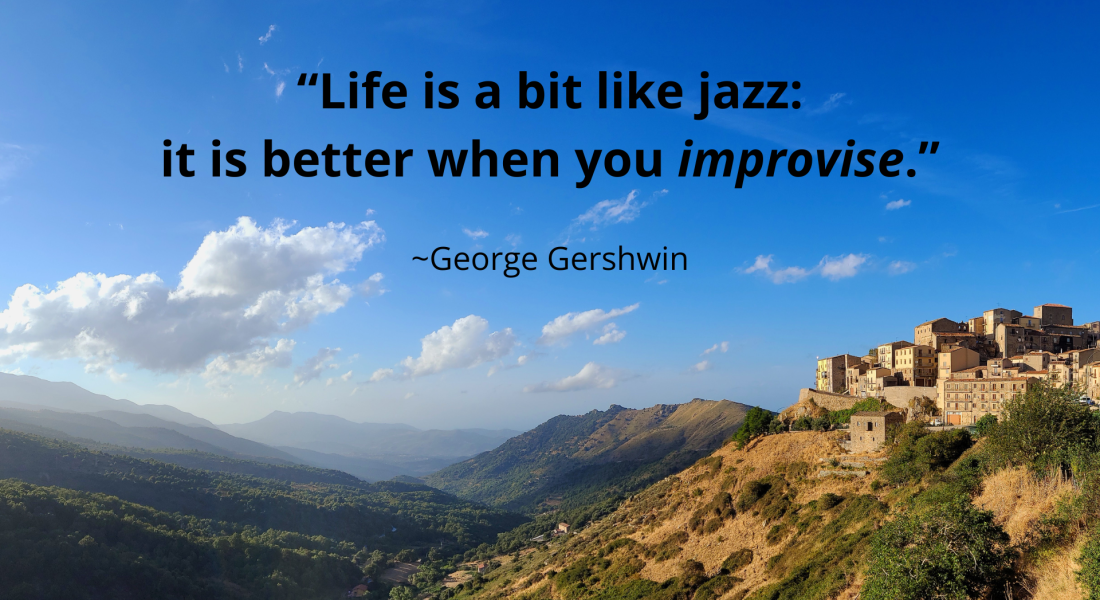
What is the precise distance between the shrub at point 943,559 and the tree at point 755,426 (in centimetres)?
3252

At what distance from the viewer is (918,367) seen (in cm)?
4900

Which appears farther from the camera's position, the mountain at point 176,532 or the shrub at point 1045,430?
the mountain at point 176,532

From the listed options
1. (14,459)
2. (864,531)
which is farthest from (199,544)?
(864,531)

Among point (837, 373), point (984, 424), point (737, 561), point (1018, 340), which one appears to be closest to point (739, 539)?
point (737, 561)

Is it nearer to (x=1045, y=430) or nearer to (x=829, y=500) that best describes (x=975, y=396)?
(x=829, y=500)

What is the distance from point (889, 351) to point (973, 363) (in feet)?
23.6

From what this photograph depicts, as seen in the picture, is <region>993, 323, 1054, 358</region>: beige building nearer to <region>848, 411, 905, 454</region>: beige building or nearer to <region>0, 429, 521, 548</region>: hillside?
<region>848, 411, 905, 454</region>: beige building

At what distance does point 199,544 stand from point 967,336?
10360 centimetres

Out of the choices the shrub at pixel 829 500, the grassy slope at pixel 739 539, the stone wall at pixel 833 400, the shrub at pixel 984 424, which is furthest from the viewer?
the stone wall at pixel 833 400

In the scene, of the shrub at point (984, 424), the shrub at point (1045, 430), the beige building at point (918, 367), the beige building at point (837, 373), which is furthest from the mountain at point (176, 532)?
the shrub at point (1045, 430)

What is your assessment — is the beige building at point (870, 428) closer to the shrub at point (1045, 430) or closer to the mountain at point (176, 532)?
the shrub at point (1045, 430)

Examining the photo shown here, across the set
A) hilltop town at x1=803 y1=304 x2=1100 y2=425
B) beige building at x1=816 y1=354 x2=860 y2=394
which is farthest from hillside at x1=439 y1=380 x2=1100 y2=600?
beige building at x1=816 y1=354 x2=860 y2=394

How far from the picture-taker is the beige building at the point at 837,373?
56562mm

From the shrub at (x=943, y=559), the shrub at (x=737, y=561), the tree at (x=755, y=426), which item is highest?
the shrub at (x=943, y=559)
